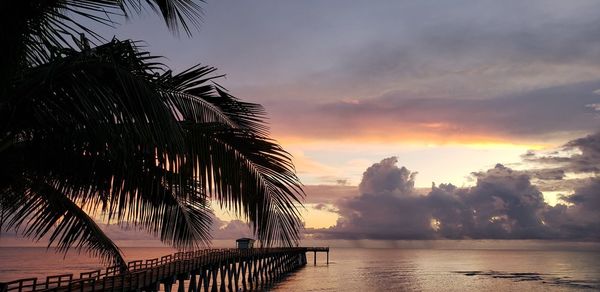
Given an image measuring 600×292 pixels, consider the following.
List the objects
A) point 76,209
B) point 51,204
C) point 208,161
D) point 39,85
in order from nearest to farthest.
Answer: point 39,85
point 208,161
point 51,204
point 76,209

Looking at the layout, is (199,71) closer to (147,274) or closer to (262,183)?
(262,183)

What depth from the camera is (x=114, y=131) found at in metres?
3.87

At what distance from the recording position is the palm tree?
373 cm

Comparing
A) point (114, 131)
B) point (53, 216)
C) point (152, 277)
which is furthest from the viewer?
point (152, 277)

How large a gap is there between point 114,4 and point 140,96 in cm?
106

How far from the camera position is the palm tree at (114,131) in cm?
373

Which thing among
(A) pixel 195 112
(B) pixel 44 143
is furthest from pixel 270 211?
(B) pixel 44 143

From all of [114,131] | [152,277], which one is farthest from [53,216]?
[152,277]

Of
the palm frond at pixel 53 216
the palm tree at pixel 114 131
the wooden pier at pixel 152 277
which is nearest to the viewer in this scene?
the palm tree at pixel 114 131

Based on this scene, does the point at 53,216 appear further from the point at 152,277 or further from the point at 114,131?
the point at 152,277

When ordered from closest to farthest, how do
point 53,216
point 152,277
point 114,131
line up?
point 114,131 → point 53,216 → point 152,277

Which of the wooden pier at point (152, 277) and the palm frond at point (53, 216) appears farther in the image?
the wooden pier at point (152, 277)

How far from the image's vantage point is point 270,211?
4883mm

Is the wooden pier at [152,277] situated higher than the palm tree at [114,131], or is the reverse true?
the palm tree at [114,131]
